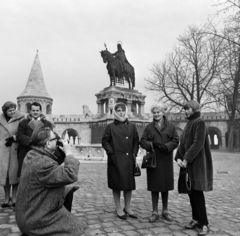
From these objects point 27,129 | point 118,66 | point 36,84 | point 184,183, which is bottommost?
point 184,183

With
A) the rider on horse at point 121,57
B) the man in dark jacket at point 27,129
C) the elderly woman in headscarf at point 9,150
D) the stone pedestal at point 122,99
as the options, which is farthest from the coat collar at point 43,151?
the rider on horse at point 121,57

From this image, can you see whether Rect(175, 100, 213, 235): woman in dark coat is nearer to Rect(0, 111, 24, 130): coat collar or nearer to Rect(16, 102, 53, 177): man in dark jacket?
Rect(16, 102, 53, 177): man in dark jacket

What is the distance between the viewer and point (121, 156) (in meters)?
4.35

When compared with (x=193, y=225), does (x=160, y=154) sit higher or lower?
higher

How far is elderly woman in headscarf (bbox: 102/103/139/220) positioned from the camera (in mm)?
4254

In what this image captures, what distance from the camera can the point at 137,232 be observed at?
3.51m

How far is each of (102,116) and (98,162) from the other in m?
4.37

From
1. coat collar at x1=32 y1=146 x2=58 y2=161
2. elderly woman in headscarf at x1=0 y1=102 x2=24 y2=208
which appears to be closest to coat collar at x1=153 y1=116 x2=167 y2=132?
coat collar at x1=32 y1=146 x2=58 y2=161

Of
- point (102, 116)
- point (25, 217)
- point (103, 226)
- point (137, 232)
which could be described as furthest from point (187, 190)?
point (102, 116)

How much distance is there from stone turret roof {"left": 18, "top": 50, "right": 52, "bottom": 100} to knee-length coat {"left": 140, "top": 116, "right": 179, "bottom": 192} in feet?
125

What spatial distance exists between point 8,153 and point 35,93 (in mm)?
37283

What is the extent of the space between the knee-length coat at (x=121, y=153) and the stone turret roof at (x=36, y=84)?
124 feet

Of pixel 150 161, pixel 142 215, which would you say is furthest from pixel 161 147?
pixel 142 215

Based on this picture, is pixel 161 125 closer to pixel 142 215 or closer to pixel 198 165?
pixel 198 165
